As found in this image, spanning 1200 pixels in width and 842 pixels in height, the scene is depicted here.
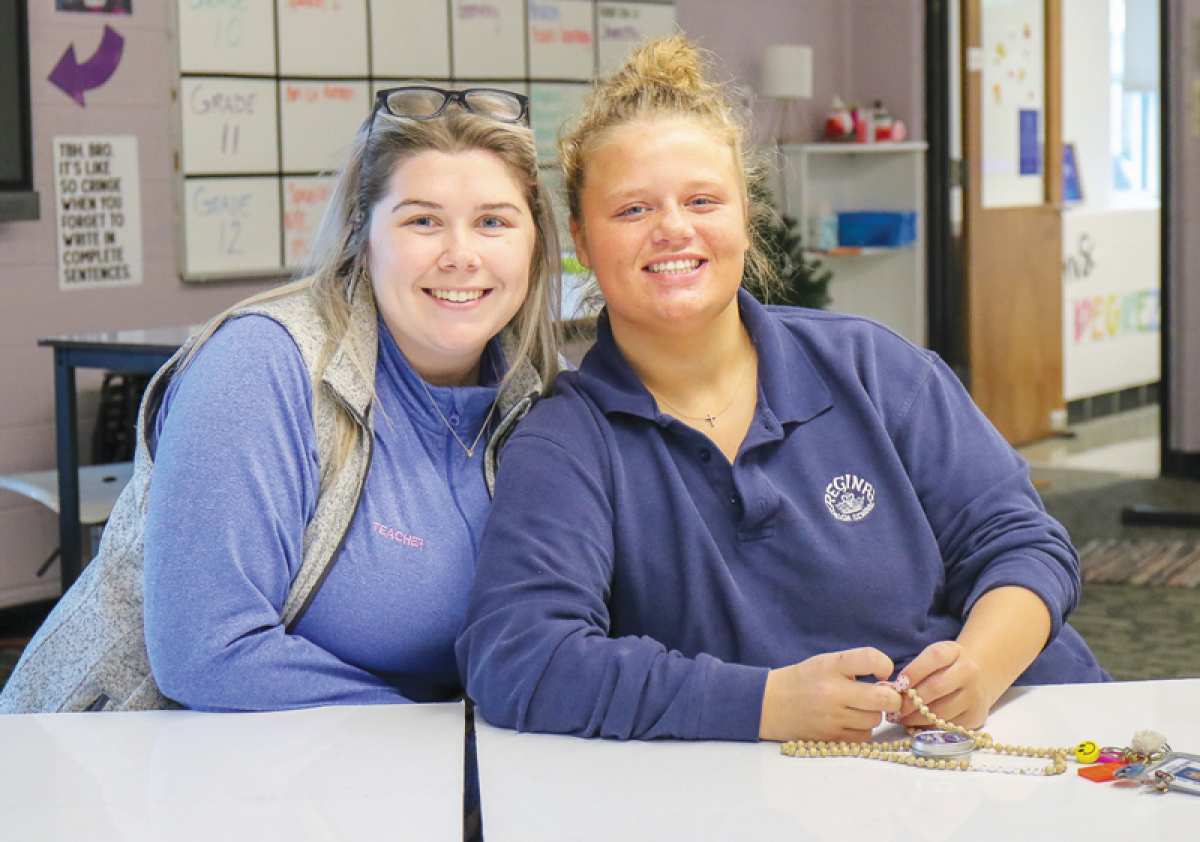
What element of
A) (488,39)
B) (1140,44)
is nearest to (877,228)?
(488,39)

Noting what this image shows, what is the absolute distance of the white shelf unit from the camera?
5.93 metres

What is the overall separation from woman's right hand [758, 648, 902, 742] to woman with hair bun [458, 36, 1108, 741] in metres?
0.13

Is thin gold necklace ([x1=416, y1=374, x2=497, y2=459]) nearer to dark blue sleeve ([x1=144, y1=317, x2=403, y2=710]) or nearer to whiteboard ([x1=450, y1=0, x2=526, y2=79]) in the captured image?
dark blue sleeve ([x1=144, y1=317, x2=403, y2=710])

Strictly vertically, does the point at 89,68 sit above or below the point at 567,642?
above

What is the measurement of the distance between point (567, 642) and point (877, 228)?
5.06 m

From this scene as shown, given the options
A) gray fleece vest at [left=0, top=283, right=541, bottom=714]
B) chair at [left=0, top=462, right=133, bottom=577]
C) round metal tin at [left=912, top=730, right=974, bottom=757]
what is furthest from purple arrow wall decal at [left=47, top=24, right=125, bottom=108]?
round metal tin at [left=912, top=730, right=974, bottom=757]

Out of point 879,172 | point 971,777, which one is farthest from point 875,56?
point 971,777

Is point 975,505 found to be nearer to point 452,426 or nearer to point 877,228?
point 452,426

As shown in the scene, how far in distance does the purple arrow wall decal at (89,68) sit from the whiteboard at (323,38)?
0.55 meters

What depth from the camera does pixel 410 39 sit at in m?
4.52

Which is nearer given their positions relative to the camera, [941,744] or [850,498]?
[941,744]

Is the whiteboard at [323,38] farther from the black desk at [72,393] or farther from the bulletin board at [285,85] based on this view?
the black desk at [72,393]

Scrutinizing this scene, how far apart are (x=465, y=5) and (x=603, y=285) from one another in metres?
3.47

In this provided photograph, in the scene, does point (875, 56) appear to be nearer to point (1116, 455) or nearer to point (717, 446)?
point (1116, 455)
